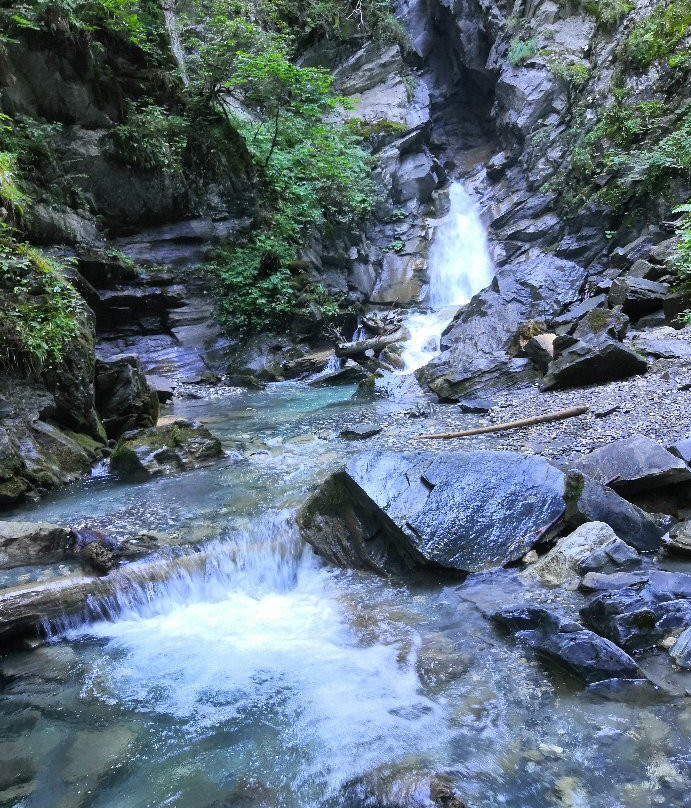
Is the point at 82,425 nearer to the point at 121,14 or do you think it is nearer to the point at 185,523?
the point at 185,523

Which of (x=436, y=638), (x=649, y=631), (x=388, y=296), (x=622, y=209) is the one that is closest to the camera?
(x=649, y=631)

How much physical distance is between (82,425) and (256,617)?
16.1 feet

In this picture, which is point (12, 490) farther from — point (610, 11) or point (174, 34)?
point (610, 11)

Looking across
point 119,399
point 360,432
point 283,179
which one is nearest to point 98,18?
point 283,179

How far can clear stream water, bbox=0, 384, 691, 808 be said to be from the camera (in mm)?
2627

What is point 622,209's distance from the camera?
14.5 metres

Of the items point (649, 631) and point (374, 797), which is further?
point (649, 631)

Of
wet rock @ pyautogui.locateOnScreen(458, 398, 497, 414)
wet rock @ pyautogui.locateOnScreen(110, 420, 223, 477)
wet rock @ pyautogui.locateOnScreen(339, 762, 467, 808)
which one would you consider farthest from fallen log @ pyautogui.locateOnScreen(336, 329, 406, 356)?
wet rock @ pyautogui.locateOnScreen(339, 762, 467, 808)

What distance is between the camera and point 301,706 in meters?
3.36

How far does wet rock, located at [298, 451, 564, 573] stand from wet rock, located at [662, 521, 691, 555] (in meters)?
0.81

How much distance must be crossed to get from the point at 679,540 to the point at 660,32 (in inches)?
659

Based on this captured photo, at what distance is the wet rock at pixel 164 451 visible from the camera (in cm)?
723

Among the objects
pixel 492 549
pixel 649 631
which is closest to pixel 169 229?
pixel 492 549

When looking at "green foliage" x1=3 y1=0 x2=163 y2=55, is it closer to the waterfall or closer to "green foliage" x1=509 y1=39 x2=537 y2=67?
the waterfall
